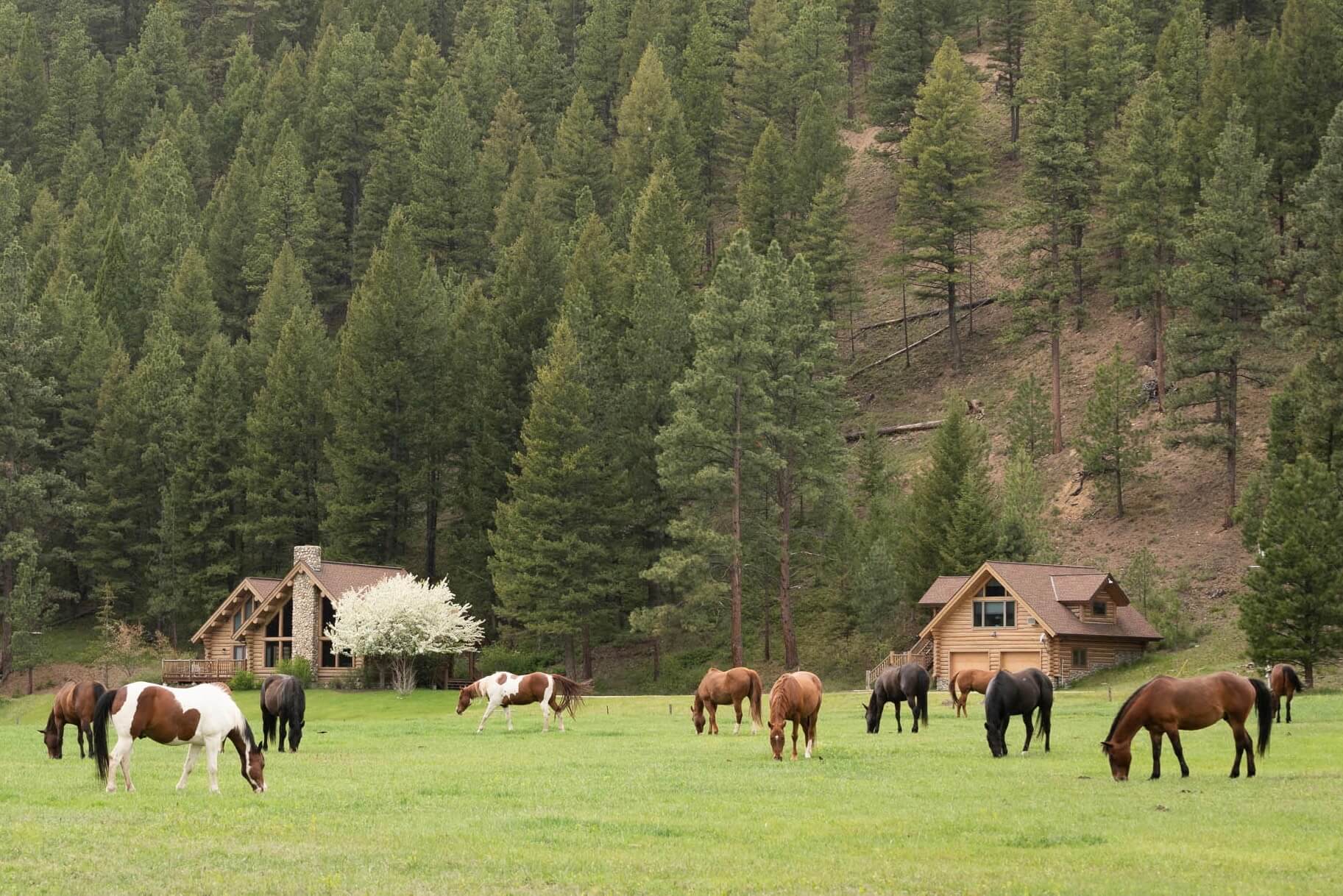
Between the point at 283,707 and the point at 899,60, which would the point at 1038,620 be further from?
the point at 899,60

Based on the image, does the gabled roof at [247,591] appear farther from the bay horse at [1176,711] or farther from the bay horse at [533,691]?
the bay horse at [1176,711]

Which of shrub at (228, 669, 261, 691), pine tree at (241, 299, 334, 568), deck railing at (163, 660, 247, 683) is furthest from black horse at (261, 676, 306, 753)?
pine tree at (241, 299, 334, 568)

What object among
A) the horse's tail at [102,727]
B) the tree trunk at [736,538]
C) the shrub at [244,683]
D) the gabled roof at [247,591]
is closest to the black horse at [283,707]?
the horse's tail at [102,727]

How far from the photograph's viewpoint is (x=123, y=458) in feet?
279

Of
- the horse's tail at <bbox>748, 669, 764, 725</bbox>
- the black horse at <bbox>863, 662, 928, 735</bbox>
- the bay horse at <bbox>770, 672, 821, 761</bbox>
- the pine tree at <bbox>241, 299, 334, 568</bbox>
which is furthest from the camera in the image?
the pine tree at <bbox>241, 299, 334, 568</bbox>

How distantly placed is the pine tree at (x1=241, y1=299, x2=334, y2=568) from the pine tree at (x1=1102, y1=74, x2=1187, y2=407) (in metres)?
44.4

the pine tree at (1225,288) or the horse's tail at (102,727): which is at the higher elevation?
the pine tree at (1225,288)

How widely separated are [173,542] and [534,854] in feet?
231

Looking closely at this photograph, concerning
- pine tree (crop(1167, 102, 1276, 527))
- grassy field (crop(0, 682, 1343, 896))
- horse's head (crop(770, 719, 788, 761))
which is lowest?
grassy field (crop(0, 682, 1343, 896))

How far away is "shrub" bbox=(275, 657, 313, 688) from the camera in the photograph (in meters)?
68.6

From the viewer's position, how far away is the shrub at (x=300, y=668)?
6856cm

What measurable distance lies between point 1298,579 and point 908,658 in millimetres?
19777

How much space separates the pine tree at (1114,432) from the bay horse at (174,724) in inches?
2128

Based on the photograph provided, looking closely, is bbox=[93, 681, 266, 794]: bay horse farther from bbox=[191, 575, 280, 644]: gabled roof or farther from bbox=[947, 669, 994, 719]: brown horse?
bbox=[191, 575, 280, 644]: gabled roof
